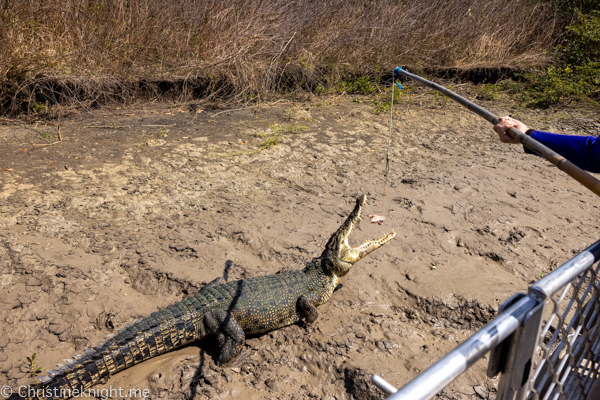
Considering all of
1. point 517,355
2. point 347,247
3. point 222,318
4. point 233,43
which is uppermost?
point 517,355

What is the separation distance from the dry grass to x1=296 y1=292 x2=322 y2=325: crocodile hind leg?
518 cm

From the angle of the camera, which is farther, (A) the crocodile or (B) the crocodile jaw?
(B) the crocodile jaw

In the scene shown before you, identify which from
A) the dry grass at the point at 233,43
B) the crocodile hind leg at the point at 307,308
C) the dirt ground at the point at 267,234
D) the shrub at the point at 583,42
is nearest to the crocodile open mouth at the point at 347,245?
the dirt ground at the point at 267,234

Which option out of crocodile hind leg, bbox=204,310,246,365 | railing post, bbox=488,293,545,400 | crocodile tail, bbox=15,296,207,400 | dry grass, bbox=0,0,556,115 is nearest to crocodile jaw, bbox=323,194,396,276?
crocodile hind leg, bbox=204,310,246,365

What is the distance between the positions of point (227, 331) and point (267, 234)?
1291 millimetres

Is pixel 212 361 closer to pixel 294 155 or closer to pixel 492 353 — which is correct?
pixel 492 353

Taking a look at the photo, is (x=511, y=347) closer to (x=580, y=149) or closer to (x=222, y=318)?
(x=580, y=149)

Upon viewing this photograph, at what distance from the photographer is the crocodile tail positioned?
244 centimetres

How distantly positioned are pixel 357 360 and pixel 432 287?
1.03 m

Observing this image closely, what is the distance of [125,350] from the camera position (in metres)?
2.68

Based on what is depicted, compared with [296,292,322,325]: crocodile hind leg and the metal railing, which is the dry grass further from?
the metal railing

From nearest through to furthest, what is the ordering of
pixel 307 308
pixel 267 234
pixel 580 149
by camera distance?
pixel 580 149
pixel 307 308
pixel 267 234

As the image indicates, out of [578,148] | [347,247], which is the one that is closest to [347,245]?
[347,247]

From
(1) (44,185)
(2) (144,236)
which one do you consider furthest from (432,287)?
(1) (44,185)
